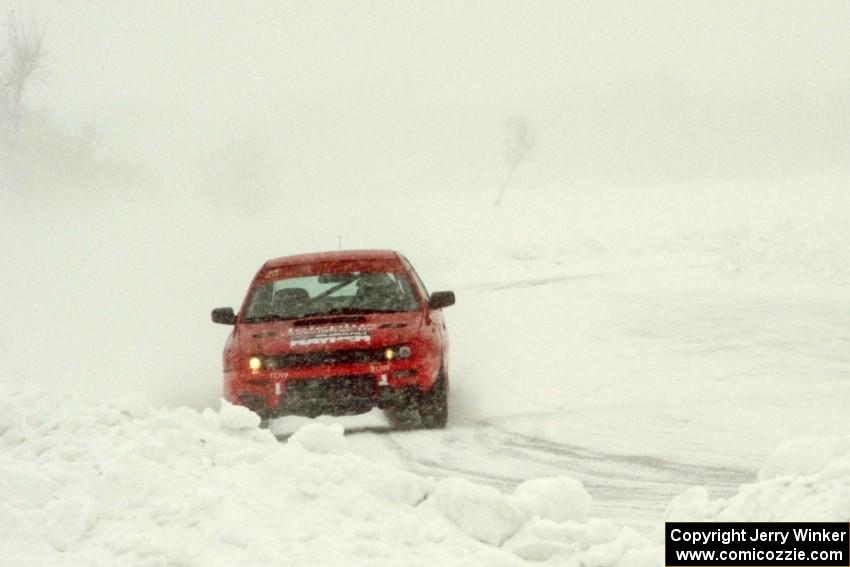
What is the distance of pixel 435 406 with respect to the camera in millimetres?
8484

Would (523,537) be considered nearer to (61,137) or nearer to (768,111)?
(61,137)

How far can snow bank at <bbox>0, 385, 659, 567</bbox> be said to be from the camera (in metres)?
4.13

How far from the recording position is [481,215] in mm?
67938

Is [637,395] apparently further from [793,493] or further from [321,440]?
[793,493]

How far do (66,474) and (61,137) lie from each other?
78742 millimetres

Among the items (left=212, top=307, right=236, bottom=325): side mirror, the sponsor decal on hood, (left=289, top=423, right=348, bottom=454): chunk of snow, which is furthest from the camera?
(left=212, top=307, right=236, bottom=325): side mirror

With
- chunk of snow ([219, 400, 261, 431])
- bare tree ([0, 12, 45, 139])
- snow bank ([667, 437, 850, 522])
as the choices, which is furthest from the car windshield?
bare tree ([0, 12, 45, 139])

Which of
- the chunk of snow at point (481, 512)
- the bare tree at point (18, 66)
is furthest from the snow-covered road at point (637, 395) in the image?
the bare tree at point (18, 66)

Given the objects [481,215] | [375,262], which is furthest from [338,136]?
[375,262]

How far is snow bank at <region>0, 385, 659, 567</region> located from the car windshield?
3.40m

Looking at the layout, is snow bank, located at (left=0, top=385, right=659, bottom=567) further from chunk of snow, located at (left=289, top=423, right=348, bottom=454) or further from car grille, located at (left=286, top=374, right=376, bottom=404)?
car grille, located at (left=286, top=374, right=376, bottom=404)

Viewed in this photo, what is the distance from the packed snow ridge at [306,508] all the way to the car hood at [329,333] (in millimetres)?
2744

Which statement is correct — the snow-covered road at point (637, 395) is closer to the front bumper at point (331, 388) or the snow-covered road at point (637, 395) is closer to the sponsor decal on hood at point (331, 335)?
the front bumper at point (331, 388)

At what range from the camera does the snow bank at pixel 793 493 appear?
4098 millimetres
